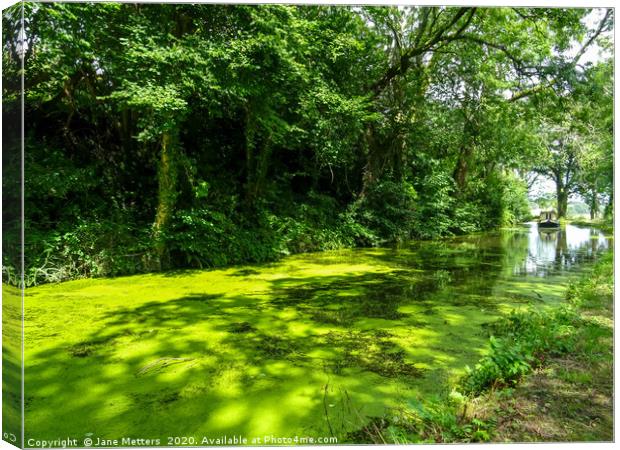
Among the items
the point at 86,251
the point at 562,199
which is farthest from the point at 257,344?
the point at 86,251

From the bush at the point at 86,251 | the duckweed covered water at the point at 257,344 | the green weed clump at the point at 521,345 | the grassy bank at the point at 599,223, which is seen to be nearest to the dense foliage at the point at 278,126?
the bush at the point at 86,251

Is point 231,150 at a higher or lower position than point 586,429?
higher

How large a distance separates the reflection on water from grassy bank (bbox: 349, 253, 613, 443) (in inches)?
87.0

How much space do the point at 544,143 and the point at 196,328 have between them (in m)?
3.78

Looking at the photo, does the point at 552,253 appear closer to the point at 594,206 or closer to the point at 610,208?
the point at 594,206

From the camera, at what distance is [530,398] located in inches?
75.2

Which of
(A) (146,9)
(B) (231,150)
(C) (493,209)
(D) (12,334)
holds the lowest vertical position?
(D) (12,334)

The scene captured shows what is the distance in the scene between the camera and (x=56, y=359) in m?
2.48

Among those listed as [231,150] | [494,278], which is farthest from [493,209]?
[231,150]

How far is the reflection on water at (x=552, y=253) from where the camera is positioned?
4.73 m

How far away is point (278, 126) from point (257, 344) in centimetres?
418

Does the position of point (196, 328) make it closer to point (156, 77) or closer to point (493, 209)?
point (156, 77)

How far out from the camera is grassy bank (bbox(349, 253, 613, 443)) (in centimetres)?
167

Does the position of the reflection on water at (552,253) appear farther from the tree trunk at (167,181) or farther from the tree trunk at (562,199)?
the tree trunk at (167,181)
